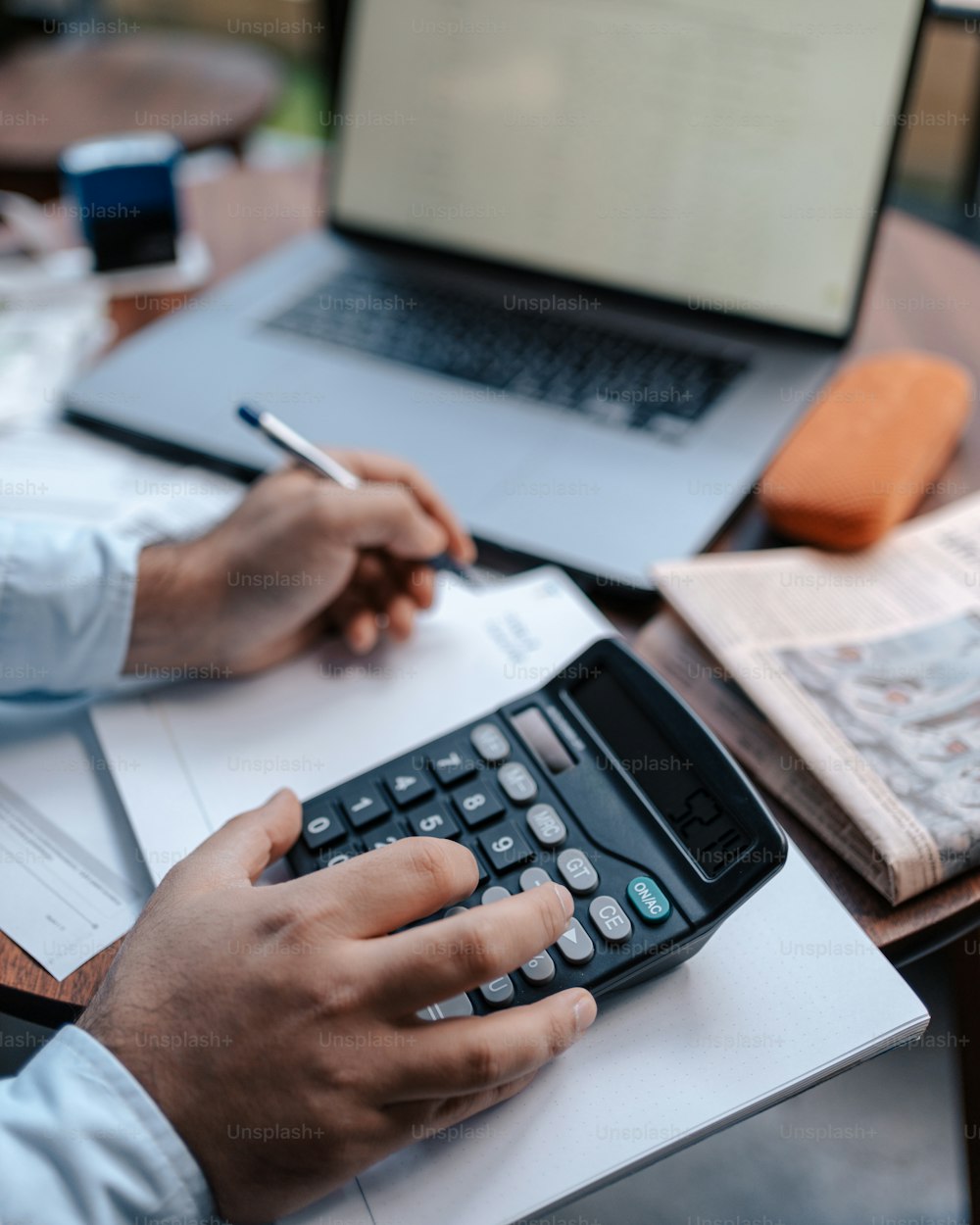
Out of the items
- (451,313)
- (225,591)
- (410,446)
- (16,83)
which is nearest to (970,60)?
(16,83)

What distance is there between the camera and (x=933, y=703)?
0.50m

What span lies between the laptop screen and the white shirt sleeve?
0.67m

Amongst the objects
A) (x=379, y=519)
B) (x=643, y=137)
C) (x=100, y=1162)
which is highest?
(x=643, y=137)

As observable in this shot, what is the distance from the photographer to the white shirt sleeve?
35 centimetres

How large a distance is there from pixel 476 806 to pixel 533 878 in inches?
1.8

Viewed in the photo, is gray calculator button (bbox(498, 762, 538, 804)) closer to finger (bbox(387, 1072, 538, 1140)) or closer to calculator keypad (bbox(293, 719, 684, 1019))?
calculator keypad (bbox(293, 719, 684, 1019))

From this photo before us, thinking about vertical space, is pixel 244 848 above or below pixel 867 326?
below

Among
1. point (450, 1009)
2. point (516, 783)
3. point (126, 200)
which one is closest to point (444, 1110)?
point (450, 1009)

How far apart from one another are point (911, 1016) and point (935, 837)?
76mm

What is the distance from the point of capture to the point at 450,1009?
37cm

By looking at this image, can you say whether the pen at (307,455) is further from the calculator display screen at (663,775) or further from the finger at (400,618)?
the calculator display screen at (663,775)

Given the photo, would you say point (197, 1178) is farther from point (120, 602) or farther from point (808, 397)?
point (808, 397)

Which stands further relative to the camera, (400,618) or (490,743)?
(400,618)

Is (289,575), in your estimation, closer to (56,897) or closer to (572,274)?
(56,897)
